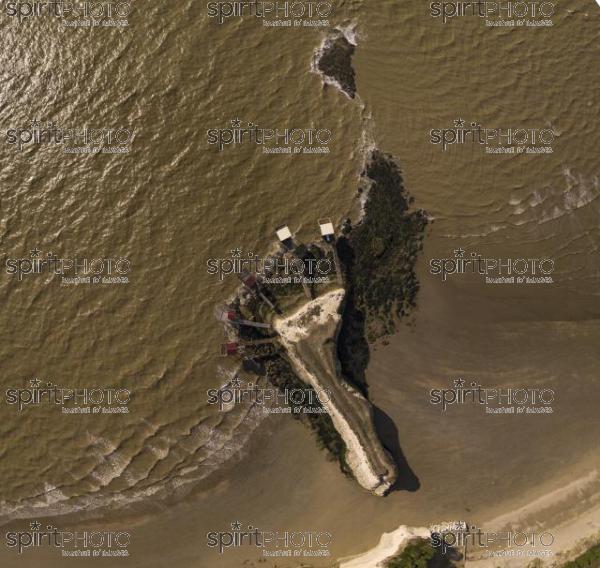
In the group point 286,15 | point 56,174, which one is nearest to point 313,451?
point 56,174

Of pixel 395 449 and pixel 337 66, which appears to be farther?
pixel 337 66

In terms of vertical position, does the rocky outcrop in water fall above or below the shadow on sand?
above

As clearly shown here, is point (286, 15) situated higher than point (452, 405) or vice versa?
point (286, 15)

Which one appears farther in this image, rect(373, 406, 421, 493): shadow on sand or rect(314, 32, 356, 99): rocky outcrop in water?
rect(314, 32, 356, 99): rocky outcrop in water

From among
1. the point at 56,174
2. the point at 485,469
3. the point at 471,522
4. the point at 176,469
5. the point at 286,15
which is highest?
the point at 286,15

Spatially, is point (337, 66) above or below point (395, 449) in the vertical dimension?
above

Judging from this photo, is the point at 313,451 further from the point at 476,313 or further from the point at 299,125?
the point at 299,125

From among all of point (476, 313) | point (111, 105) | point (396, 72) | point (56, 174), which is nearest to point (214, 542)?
point (476, 313)

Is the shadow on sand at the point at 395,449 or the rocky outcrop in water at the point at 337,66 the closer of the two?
the shadow on sand at the point at 395,449

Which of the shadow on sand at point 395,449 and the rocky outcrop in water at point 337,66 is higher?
the rocky outcrop in water at point 337,66
